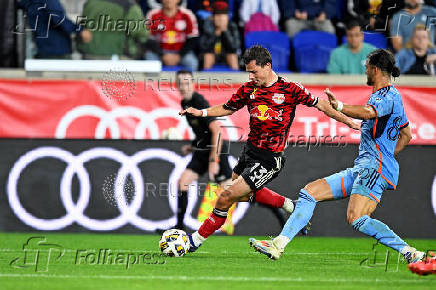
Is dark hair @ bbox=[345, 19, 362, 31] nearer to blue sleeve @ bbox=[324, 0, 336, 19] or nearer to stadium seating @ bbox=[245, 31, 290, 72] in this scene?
stadium seating @ bbox=[245, 31, 290, 72]

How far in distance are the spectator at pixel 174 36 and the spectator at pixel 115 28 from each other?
251mm

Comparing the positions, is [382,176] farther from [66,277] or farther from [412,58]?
[412,58]

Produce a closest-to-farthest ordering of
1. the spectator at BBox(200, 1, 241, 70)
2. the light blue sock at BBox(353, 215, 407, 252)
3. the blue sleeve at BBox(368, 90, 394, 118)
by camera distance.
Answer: the blue sleeve at BBox(368, 90, 394, 118) → the light blue sock at BBox(353, 215, 407, 252) → the spectator at BBox(200, 1, 241, 70)

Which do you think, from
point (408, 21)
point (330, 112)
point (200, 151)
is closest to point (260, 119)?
point (330, 112)

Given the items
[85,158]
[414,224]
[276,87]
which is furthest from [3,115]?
[414,224]

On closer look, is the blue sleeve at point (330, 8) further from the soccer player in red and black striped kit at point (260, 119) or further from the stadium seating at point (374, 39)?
the soccer player in red and black striped kit at point (260, 119)

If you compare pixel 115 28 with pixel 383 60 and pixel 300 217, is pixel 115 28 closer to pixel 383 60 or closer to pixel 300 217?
pixel 300 217

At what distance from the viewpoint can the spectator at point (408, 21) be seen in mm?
15062

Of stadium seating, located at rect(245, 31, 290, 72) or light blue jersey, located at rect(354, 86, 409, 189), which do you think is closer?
light blue jersey, located at rect(354, 86, 409, 189)

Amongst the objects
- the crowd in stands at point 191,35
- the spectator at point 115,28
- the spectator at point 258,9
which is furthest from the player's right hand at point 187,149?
the spectator at point 258,9

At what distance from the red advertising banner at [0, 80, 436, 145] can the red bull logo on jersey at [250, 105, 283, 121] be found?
13.0 feet

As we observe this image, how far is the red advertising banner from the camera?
509 inches

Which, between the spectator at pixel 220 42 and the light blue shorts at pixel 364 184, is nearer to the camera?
the light blue shorts at pixel 364 184

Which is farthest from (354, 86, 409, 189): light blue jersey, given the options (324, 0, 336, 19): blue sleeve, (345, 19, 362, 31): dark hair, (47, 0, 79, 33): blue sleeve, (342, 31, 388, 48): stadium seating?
(324, 0, 336, 19): blue sleeve
